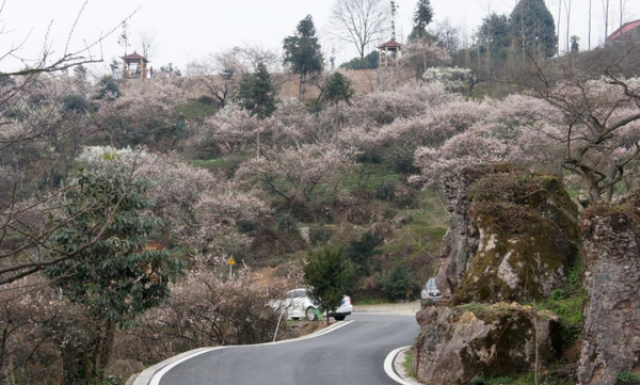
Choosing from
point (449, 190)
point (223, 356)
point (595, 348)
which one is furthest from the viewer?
point (449, 190)

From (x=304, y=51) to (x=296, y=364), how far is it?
4869cm

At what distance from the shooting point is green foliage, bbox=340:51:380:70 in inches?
2869

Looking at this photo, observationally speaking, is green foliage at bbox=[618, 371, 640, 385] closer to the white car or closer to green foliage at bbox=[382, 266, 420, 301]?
the white car

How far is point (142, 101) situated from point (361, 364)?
49.2 m

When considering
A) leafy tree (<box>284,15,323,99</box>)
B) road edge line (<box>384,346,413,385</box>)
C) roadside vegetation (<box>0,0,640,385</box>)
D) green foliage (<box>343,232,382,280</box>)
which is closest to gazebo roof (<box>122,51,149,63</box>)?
roadside vegetation (<box>0,0,640,385</box>)

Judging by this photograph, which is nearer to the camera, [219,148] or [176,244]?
[176,244]

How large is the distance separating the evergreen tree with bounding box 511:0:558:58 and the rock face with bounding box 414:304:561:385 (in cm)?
6064

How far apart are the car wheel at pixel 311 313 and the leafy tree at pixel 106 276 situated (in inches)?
412

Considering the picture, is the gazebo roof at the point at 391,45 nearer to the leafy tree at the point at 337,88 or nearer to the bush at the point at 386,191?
the leafy tree at the point at 337,88

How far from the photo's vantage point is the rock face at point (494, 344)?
34.4ft

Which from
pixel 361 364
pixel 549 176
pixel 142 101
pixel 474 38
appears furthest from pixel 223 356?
pixel 474 38

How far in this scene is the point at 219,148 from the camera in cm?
5497

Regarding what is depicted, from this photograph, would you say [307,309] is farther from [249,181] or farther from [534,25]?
[534,25]

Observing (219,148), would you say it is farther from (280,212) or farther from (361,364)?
(361,364)
